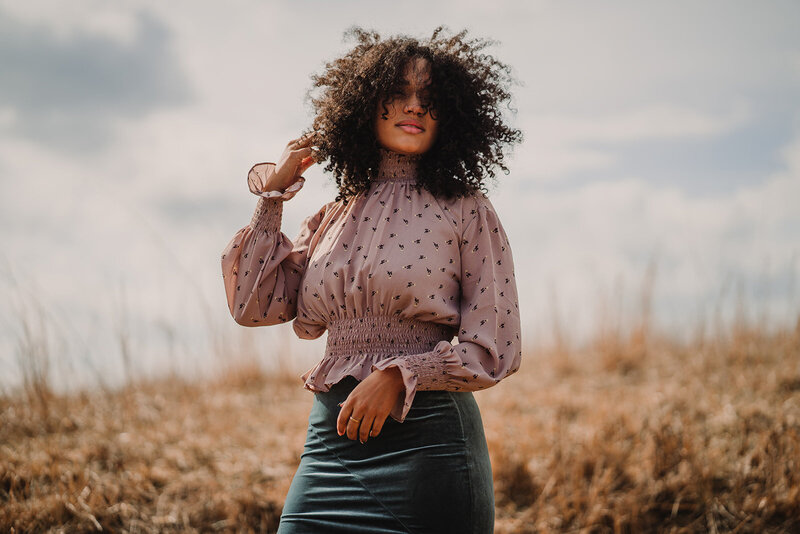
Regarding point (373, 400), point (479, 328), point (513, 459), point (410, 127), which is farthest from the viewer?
point (513, 459)

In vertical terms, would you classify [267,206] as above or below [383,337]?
above

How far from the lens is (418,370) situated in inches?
66.1

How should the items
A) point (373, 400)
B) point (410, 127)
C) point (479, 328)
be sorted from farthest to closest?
1. point (410, 127)
2. point (479, 328)
3. point (373, 400)

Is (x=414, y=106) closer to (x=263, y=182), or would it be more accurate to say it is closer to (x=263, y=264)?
(x=263, y=182)

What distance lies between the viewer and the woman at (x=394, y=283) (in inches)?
68.9

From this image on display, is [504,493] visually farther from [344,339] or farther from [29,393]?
[29,393]

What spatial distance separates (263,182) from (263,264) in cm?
26

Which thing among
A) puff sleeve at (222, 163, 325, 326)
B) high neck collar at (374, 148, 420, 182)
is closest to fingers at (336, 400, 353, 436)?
puff sleeve at (222, 163, 325, 326)

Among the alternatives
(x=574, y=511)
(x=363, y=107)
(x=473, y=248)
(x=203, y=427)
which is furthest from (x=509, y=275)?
(x=203, y=427)

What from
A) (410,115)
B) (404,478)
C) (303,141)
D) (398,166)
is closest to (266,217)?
(303,141)

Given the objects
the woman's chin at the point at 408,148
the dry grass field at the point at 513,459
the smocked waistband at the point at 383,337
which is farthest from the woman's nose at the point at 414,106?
the dry grass field at the point at 513,459

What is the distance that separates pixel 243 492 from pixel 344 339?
190 centimetres

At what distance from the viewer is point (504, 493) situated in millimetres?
3791

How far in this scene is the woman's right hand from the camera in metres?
2.05
